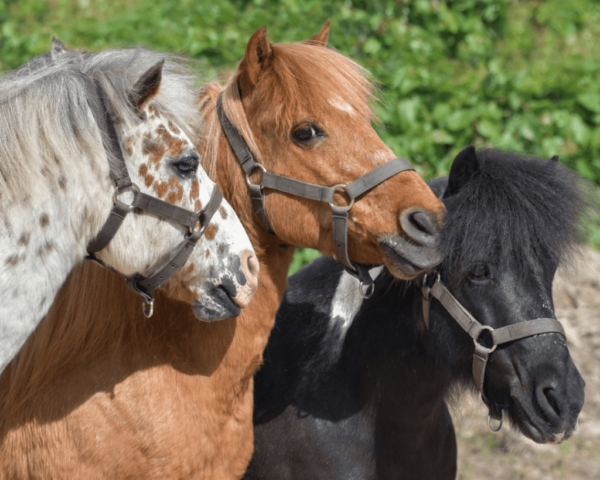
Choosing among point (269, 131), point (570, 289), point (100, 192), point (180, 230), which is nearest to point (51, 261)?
point (100, 192)

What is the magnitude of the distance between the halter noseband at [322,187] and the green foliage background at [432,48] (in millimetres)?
2413

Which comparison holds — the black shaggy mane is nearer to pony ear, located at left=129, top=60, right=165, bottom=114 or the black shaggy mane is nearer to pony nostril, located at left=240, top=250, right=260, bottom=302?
pony nostril, located at left=240, top=250, right=260, bottom=302

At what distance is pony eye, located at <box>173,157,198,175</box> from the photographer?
1985mm

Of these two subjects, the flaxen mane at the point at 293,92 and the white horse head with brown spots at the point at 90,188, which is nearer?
the white horse head with brown spots at the point at 90,188

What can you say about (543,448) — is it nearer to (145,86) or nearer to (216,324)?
(216,324)

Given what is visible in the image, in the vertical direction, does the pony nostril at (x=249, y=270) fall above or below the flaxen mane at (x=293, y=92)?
below

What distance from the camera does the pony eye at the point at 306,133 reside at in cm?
221

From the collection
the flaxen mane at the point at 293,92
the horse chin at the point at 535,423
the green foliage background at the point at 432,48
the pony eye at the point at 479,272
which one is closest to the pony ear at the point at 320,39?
the flaxen mane at the point at 293,92

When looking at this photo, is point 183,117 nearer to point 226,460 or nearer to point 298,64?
point 298,64

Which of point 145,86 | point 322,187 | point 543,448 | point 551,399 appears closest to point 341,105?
point 322,187

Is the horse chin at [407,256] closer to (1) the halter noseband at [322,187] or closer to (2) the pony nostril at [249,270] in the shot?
(1) the halter noseband at [322,187]

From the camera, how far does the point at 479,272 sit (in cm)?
217

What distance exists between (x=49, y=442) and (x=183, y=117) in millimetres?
1274

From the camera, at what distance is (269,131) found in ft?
7.47
